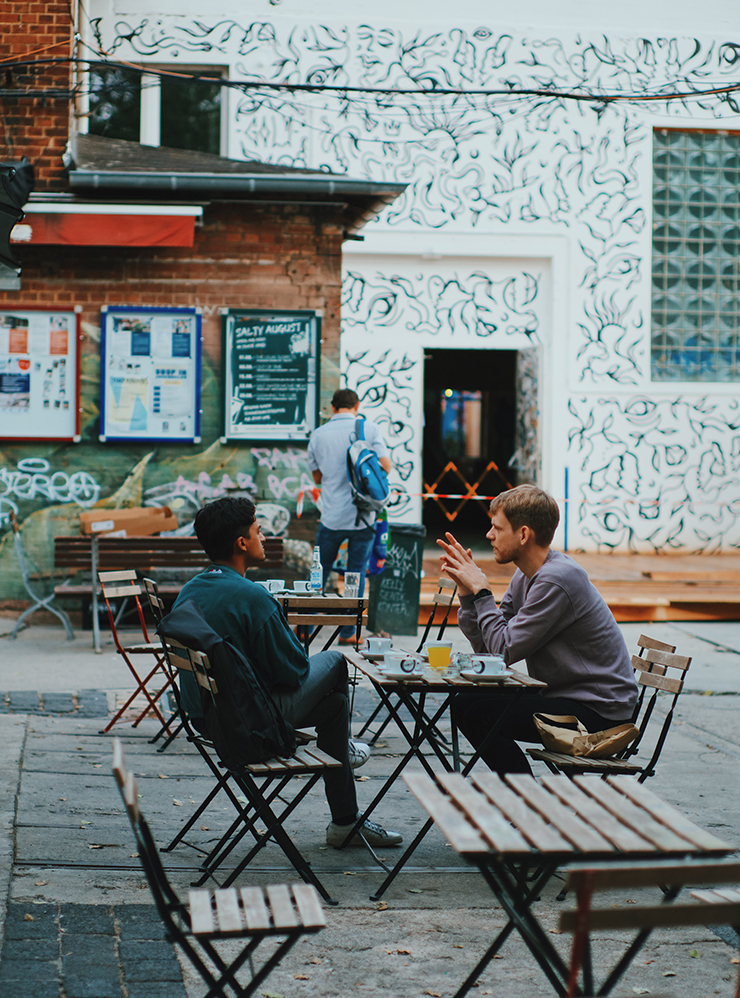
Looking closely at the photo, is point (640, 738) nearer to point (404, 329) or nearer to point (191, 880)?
point (191, 880)

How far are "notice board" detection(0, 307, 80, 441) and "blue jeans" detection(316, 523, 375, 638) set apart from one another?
272 centimetres

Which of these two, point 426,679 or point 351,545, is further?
point 351,545

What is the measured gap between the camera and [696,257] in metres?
15.6

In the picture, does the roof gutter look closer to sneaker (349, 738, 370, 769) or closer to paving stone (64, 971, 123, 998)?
sneaker (349, 738, 370, 769)

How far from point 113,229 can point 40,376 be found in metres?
1.58

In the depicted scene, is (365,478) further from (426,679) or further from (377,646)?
(426,679)

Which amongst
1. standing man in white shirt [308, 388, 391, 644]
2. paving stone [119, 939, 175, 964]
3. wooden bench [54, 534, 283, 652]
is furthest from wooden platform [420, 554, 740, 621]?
paving stone [119, 939, 175, 964]

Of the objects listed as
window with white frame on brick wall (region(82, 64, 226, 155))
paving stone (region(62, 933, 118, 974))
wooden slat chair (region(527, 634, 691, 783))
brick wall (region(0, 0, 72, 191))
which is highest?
window with white frame on brick wall (region(82, 64, 226, 155))

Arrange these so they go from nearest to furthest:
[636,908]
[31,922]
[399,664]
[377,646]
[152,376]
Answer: [636,908] < [31,922] < [399,664] < [377,646] < [152,376]

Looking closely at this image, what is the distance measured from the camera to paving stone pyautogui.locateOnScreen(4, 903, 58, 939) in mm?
3877

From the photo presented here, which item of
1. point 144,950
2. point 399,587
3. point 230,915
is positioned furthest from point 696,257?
point 230,915

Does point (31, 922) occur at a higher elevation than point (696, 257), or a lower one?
lower

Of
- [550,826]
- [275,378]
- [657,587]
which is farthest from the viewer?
[657,587]

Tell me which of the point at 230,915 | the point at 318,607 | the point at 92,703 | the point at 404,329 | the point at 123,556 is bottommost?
the point at 92,703
